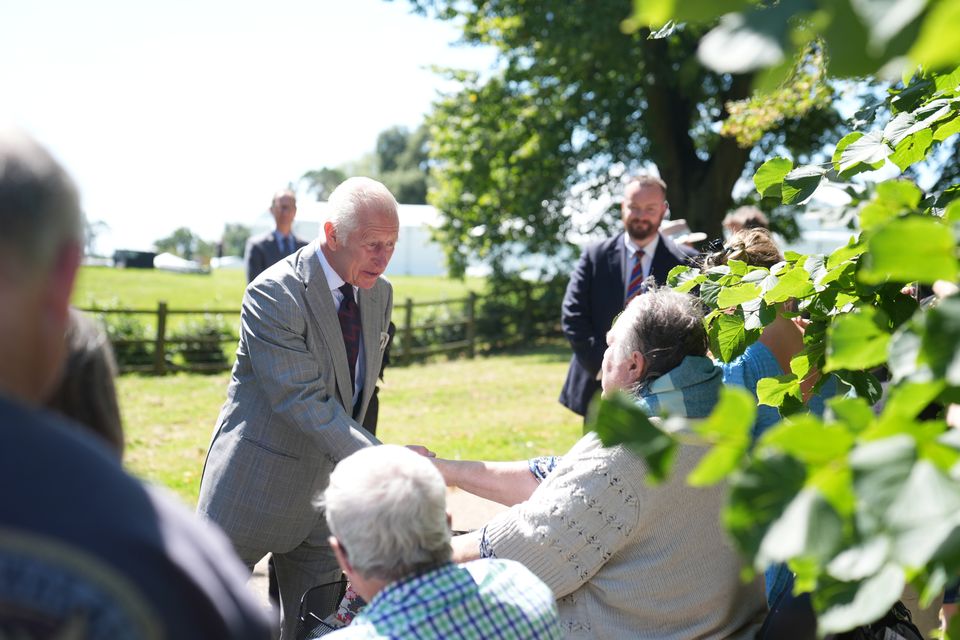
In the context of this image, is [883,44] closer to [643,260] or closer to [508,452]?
[643,260]

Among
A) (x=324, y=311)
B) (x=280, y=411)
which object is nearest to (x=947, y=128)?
(x=324, y=311)

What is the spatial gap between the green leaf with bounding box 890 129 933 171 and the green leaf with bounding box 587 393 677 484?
1318 millimetres

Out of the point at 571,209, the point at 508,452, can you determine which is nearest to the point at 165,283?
the point at 571,209

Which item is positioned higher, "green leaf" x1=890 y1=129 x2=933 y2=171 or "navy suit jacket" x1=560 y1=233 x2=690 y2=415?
"green leaf" x1=890 y1=129 x2=933 y2=171

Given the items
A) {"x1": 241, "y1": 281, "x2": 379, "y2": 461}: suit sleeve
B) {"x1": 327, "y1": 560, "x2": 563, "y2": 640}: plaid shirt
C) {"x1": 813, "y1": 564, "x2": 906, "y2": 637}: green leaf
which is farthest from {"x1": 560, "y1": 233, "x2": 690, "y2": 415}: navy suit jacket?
{"x1": 813, "y1": 564, "x2": 906, "y2": 637}: green leaf

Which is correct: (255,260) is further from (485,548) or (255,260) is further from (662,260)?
(485,548)

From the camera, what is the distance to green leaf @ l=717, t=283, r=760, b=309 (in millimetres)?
2092

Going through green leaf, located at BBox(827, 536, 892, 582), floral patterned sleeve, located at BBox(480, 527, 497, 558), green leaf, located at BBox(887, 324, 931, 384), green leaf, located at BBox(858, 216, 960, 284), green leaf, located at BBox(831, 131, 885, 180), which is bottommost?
floral patterned sleeve, located at BBox(480, 527, 497, 558)

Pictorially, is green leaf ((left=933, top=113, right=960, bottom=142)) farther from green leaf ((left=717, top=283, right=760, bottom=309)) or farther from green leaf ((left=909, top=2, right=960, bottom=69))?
green leaf ((left=909, top=2, right=960, bottom=69))

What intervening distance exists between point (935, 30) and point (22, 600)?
1.00 metres

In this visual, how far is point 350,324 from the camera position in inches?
137

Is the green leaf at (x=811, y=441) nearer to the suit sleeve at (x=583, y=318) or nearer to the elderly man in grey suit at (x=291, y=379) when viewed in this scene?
the elderly man in grey suit at (x=291, y=379)

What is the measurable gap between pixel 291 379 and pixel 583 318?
11.2 ft

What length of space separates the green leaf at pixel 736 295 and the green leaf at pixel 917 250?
1.02m
